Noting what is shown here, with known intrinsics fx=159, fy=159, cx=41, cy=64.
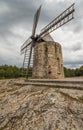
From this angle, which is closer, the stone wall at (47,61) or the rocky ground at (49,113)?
the rocky ground at (49,113)

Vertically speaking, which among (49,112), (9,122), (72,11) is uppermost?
(72,11)

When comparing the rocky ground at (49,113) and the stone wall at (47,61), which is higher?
the stone wall at (47,61)

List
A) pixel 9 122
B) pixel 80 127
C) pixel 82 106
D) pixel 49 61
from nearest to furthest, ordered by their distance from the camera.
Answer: pixel 80 127
pixel 82 106
pixel 9 122
pixel 49 61

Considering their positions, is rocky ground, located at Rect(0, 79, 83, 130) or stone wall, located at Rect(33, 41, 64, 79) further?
stone wall, located at Rect(33, 41, 64, 79)

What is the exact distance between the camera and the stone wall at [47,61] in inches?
813

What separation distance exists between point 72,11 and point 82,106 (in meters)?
12.1

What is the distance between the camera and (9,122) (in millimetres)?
8648

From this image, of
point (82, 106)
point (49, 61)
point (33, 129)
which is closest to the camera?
point (33, 129)

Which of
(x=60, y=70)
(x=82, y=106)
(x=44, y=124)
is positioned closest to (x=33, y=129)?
(x=44, y=124)

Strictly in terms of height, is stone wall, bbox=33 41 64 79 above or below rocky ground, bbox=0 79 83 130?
A: above

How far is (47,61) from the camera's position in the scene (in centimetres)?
2064

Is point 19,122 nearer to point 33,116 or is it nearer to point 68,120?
point 33,116

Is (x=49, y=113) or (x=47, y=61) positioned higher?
(x=47, y=61)

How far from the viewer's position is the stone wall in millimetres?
20641
